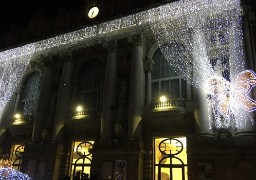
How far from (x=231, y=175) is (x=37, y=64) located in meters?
21.5

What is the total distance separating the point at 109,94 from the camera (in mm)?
21594

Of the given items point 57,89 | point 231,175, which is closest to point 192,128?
point 231,175

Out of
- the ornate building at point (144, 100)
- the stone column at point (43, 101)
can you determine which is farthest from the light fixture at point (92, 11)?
the stone column at point (43, 101)

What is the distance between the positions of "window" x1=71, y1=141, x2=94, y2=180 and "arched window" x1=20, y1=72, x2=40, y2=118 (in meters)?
6.27

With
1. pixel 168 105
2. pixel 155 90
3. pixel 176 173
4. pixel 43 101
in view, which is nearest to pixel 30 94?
pixel 43 101

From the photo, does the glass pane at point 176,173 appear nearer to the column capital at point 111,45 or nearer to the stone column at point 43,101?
the column capital at point 111,45

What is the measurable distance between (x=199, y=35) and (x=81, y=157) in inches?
517

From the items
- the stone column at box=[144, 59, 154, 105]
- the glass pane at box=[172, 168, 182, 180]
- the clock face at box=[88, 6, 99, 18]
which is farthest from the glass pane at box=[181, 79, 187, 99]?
the clock face at box=[88, 6, 99, 18]

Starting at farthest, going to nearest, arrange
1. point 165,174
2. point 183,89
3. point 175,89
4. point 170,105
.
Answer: point 175,89
point 183,89
point 170,105
point 165,174

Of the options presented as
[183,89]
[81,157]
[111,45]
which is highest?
[111,45]

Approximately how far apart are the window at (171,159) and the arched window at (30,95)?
1326cm

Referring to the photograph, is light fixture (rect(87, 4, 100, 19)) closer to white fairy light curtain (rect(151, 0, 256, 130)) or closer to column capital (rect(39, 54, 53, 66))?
white fairy light curtain (rect(151, 0, 256, 130))

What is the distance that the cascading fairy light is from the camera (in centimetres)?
1742

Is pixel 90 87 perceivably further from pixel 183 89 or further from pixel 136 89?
pixel 183 89
